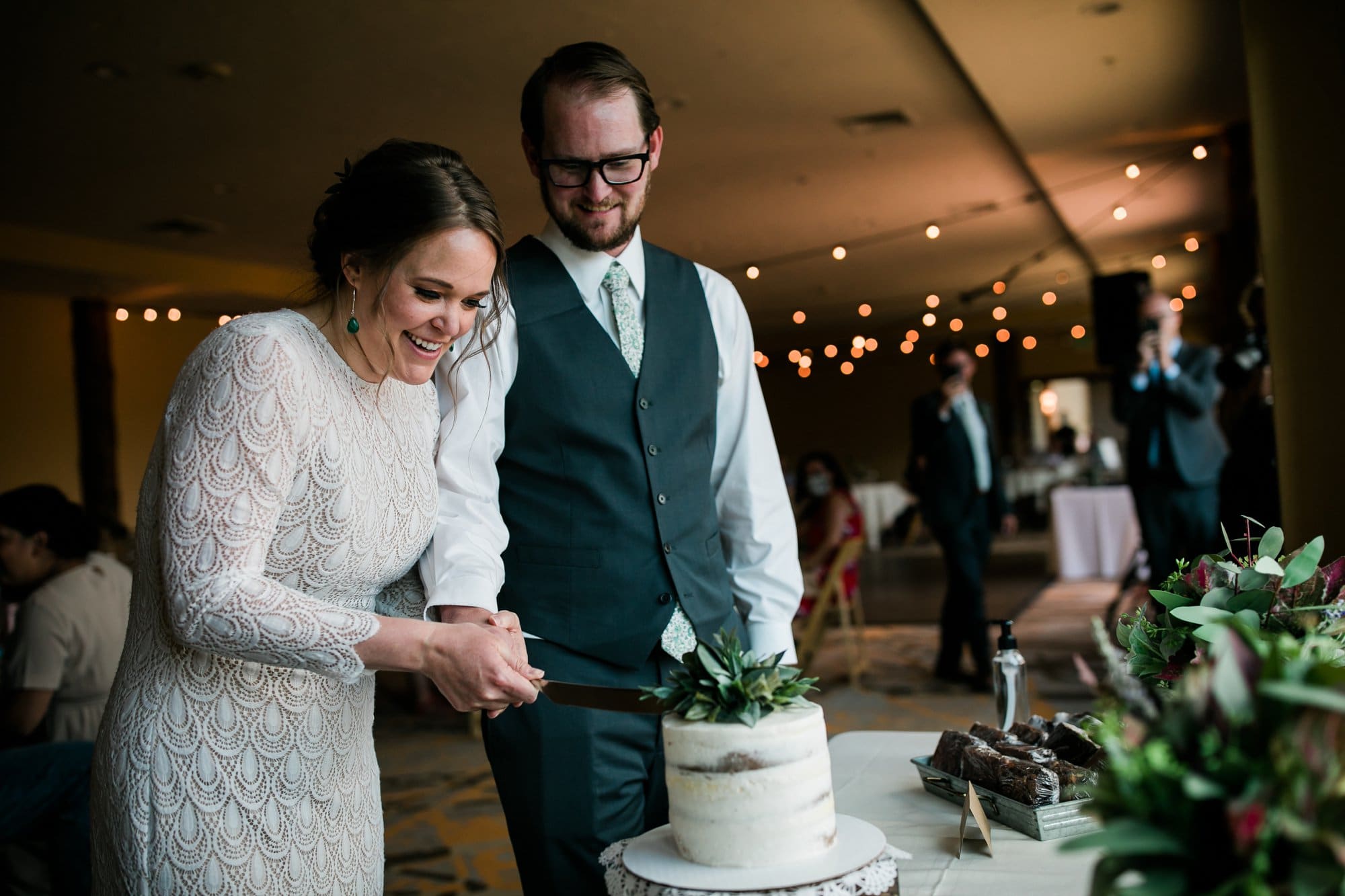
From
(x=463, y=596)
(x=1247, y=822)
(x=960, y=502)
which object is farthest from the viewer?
(x=960, y=502)

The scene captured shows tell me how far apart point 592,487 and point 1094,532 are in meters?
9.01

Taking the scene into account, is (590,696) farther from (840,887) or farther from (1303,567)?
(1303,567)

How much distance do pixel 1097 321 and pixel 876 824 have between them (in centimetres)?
803

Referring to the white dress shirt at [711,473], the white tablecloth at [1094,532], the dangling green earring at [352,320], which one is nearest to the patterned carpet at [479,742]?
the white tablecloth at [1094,532]

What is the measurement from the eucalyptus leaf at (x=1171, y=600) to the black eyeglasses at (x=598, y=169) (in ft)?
2.93

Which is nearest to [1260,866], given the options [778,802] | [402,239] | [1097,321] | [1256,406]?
[778,802]

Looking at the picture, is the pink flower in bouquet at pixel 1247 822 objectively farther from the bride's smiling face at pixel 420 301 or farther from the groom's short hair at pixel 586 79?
the groom's short hair at pixel 586 79

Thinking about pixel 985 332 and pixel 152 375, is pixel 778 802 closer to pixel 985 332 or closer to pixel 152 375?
pixel 152 375

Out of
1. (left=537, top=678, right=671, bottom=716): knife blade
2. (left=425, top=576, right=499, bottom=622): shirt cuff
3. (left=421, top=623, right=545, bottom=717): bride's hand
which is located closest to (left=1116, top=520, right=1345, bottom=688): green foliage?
(left=537, top=678, right=671, bottom=716): knife blade

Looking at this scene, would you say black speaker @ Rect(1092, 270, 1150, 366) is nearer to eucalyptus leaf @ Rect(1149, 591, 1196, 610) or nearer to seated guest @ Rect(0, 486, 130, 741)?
seated guest @ Rect(0, 486, 130, 741)

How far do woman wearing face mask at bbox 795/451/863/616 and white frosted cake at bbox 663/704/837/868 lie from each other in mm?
5208

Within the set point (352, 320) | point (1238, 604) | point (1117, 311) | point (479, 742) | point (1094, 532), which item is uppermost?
point (1117, 311)

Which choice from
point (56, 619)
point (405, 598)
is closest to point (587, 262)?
point (405, 598)

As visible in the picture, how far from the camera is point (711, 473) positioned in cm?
182
